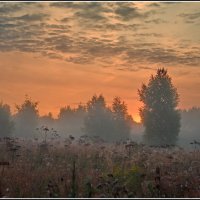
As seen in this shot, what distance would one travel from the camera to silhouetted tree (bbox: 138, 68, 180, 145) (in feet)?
123

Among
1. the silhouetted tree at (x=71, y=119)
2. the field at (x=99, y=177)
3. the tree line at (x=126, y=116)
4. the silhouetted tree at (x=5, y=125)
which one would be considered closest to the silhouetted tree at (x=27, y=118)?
the tree line at (x=126, y=116)

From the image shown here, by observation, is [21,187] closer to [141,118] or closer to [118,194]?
[118,194]

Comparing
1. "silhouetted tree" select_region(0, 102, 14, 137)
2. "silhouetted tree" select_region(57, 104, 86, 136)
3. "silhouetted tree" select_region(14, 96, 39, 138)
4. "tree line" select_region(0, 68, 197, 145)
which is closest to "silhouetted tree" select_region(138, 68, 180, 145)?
"tree line" select_region(0, 68, 197, 145)

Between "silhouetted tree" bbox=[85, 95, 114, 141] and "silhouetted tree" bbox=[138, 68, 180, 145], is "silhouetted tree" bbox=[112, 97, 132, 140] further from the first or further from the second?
"silhouetted tree" bbox=[138, 68, 180, 145]

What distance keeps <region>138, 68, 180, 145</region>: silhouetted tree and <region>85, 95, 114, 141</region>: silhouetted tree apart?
10189mm

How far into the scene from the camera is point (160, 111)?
124 feet

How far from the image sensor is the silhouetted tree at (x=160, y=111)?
3734 centimetres

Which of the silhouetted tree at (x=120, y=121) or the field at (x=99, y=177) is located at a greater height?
the silhouetted tree at (x=120, y=121)

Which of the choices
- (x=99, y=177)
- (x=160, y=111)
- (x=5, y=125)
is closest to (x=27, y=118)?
(x=5, y=125)

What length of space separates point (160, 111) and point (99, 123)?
538 inches

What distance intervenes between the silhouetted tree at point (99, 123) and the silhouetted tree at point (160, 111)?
10.2 meters

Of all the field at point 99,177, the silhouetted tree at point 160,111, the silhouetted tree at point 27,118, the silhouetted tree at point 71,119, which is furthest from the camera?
the silhouetted tree at point 71,119

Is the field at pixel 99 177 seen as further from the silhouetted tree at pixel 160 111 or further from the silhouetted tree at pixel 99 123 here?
the silhouetted tree at pixel 99 123

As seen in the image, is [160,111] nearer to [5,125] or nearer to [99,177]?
[5,125]
